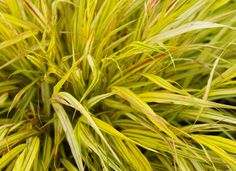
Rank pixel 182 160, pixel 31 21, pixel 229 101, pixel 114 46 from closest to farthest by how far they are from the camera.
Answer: pixel 182 160, pixel 114 46, pixel 31 21, pixel 229 101

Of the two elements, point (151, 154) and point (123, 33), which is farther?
point (123, 33)

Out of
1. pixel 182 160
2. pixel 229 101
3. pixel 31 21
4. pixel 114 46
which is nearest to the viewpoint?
pixel 182 160

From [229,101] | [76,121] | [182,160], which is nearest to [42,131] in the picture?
[76,121]

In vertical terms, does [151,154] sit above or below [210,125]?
below

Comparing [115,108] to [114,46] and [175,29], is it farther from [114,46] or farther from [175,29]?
[175,29]

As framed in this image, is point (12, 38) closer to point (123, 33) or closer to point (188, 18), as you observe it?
point (123, 33)

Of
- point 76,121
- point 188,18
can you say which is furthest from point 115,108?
point 188,18

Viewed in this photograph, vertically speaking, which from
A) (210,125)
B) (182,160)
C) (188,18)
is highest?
(188,18)
